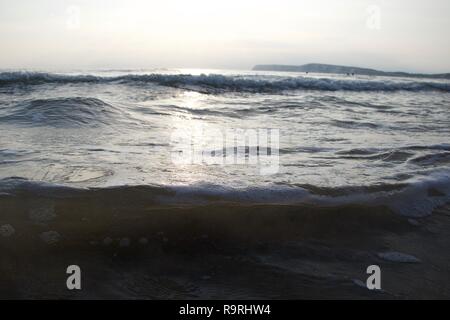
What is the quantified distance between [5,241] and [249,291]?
54.1 inches

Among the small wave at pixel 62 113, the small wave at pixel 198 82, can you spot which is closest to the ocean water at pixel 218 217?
the small wave at pixel 62 113

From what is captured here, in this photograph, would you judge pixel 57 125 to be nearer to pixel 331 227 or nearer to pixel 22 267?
pixel 22 267

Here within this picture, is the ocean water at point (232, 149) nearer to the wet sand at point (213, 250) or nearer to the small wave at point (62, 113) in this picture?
the small wave at point (62, 113)

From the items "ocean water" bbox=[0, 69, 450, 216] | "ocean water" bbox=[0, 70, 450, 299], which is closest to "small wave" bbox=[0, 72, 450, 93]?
"ocean water" bbox=[0, 69, 450, 216]
